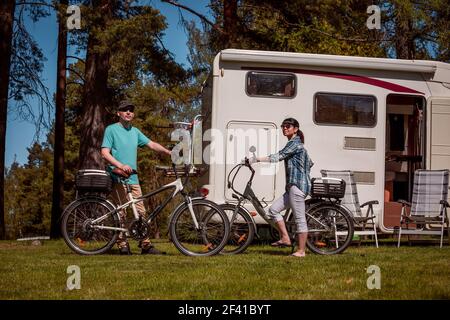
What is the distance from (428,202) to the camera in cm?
1027

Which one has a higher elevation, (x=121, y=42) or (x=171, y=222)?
(x=121, y=42)

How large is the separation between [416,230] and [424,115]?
1.77m

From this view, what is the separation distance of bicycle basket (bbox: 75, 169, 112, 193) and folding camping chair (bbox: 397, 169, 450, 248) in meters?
4.29

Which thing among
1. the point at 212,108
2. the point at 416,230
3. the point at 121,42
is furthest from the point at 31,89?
the point at 416,230

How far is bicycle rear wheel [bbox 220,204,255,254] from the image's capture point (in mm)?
8203

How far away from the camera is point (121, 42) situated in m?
13.0

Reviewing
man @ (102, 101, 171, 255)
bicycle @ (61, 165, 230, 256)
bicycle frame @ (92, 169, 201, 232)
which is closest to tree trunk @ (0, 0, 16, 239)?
man @ (102, 101, 171, 255)

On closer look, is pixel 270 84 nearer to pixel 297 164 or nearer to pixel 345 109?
pixel 345 109

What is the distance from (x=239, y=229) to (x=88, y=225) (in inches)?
68.4

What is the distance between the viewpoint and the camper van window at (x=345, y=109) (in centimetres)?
1046

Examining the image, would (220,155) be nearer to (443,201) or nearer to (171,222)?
(171,222)

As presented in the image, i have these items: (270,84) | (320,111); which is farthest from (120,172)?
(320,111)

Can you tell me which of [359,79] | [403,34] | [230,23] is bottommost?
[359,79]

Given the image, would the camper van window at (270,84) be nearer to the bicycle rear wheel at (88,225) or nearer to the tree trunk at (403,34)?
the bicycle rear wheel at (88,225)
